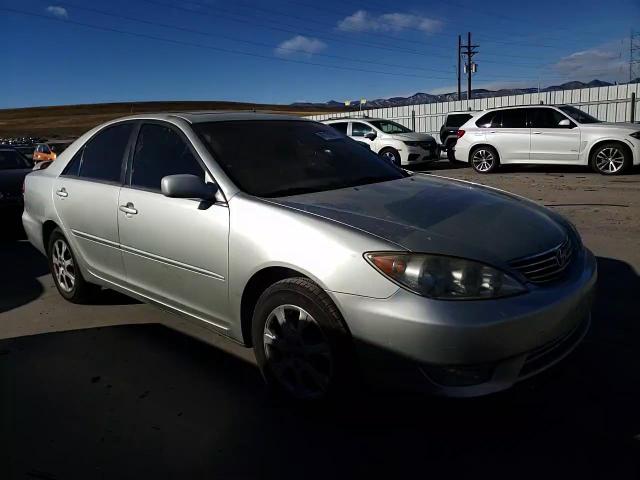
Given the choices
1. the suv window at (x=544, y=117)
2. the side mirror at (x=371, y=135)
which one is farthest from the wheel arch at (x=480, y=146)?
the side mirror at (x=371, y=135)

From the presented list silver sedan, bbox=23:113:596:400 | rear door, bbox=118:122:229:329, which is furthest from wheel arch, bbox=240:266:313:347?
rear door, bbox=118:122:229:329

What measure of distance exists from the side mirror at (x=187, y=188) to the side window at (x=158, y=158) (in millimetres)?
216

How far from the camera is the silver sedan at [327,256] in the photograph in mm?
2287

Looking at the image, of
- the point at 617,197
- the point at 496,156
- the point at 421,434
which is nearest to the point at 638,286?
the point at 421,434

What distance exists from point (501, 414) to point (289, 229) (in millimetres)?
1379

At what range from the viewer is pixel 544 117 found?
12664mm

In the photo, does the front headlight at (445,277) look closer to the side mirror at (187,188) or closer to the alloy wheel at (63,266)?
the side mirror at (187,188)

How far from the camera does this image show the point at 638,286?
4309 mm

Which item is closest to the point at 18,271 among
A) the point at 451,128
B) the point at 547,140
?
the point at 547,140

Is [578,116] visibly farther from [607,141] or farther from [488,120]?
[488,120]

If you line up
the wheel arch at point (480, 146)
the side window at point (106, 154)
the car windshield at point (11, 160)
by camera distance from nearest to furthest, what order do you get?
the side window at point (106, 154) < the car windshield at point (11, 160) < the wheel arch at point (480, 146)

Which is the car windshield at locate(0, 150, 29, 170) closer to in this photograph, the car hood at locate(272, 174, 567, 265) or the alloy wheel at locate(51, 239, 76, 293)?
the alloy wheel at locate(51, 239, 76, 293)

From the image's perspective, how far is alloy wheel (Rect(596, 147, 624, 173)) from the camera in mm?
11625

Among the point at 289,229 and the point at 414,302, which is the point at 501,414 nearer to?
the point at 414,302
